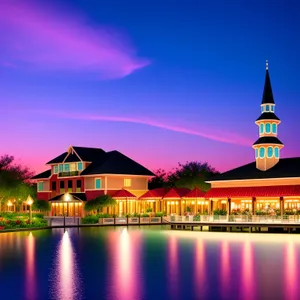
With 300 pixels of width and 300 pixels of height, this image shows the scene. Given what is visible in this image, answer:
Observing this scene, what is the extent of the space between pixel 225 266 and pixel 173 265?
303 centimetres

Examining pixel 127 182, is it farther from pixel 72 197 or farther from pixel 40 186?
pixel 40 186

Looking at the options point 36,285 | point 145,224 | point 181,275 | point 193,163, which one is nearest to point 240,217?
point 145,224

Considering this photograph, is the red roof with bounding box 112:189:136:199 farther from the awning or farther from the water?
the water

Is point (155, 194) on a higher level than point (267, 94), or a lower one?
lower

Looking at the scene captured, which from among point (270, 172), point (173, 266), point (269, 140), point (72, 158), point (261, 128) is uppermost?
point (261, 128)

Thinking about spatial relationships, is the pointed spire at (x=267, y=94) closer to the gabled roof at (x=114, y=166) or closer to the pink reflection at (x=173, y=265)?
the gabled roof at (x=114, y=166)

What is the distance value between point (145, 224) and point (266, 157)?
675 inches

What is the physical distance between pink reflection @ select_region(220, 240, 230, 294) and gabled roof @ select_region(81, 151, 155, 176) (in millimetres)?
35747

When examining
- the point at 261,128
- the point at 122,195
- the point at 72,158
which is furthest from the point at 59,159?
the point at 261,128

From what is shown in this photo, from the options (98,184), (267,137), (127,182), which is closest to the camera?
(267,137)

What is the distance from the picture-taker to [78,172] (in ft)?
277

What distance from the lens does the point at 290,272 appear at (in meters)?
32.1

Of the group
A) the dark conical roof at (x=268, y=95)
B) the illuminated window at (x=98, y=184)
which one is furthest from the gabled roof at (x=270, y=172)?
the illuminated window at (x=98, y=184)

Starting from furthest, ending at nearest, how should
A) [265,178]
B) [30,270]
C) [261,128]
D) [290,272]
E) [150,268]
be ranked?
1. [261,128]
2. [265,178]
3. [150,268]
4. [30,270]
5. [290,272]
